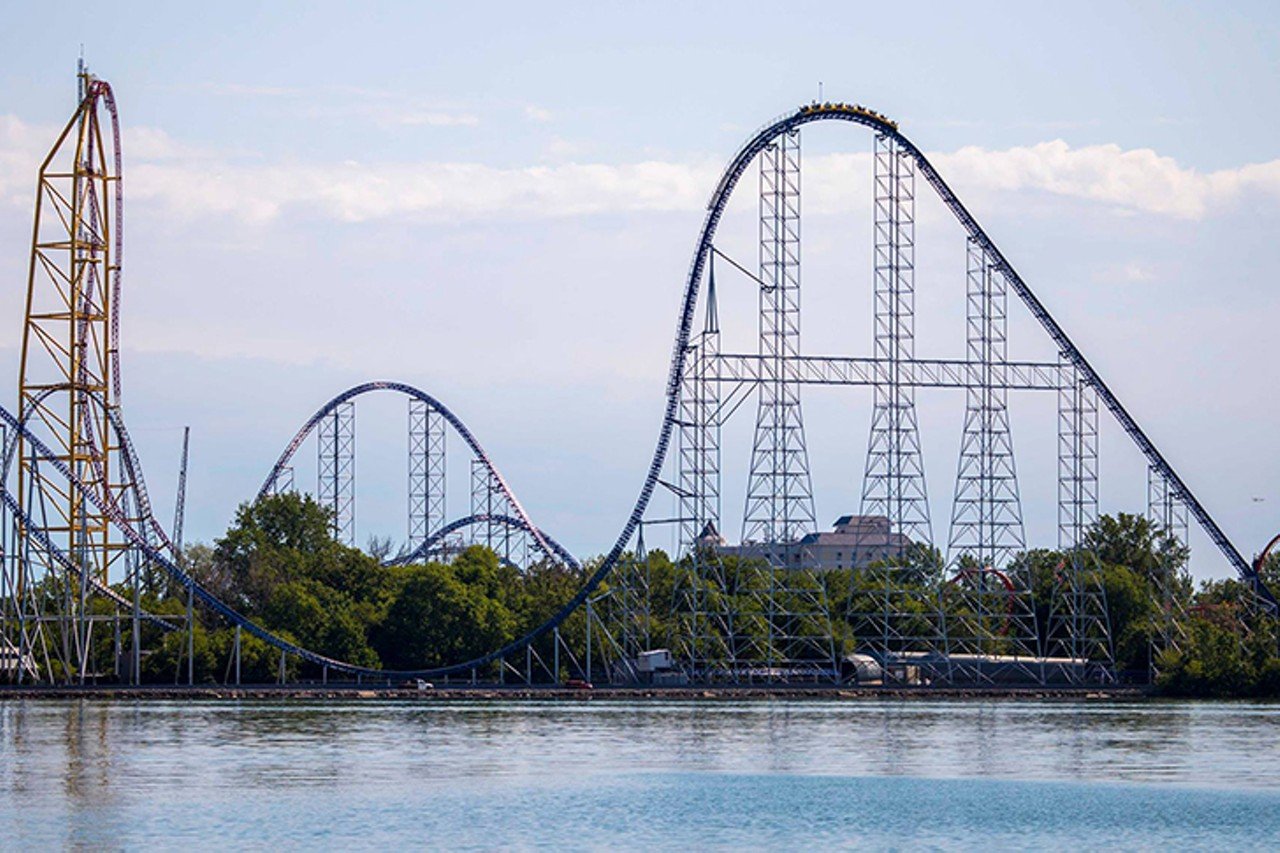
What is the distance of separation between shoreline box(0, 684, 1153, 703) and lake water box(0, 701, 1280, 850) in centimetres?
624

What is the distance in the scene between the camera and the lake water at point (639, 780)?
86.7ft

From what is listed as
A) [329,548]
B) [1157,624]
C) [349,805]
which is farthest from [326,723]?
[329,548]

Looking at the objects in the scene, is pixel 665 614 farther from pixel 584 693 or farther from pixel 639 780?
pixel 639 780

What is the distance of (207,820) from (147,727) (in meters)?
17.9

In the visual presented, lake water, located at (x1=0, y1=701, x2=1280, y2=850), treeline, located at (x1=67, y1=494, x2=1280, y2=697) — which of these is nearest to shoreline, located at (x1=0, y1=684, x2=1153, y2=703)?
treeline, located at (x1=67, y1=494, x2=1280, y2=697)

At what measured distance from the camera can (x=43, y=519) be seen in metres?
59.3

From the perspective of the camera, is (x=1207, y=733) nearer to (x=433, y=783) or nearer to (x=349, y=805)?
(x=433, y=783)

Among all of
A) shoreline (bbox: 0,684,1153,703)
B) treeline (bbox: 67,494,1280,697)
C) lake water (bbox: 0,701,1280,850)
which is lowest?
lake water (bbox: 0,701,1280,850)

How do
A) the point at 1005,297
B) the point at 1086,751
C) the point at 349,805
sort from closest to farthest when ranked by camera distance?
the point at 349,805 < the point at 1086,751 < the point at 1005,297

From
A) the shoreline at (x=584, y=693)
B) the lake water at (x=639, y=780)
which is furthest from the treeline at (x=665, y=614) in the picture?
the lake water at (x=639, y=780)

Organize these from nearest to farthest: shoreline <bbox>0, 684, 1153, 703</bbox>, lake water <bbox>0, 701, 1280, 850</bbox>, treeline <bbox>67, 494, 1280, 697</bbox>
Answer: lake water <bbox>0, 701, 1280, 850</bbox>, shoreline <bbox>0, 684, 1153, 703</bbox>, treeline <bbox>67, 494, 1280, 697</bbox>

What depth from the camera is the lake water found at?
2644 cm

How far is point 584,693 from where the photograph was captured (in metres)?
59.4

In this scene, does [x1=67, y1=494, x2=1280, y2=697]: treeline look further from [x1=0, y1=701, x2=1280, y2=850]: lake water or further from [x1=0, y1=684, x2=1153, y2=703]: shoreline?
[x1=0, y1=701, x2=1280, y2=850]: lake water
